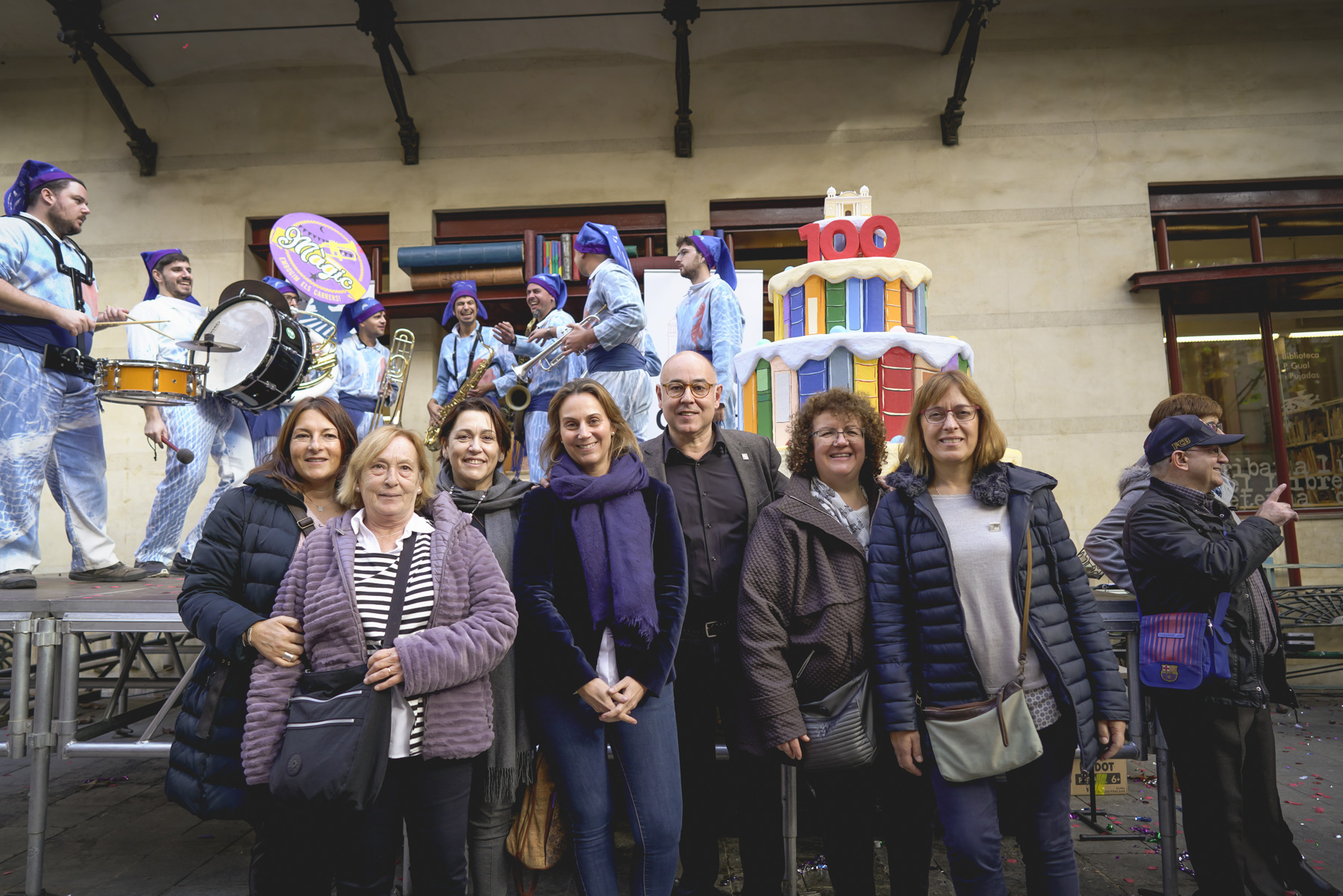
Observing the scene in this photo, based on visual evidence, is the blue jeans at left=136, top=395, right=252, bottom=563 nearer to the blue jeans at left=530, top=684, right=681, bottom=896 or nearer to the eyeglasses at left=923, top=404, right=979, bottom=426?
the blue jeans at left=530, top=684, right=681, bottom=896

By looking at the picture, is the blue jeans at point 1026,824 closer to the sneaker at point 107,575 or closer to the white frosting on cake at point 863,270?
the white frosting on cake at point 863,270

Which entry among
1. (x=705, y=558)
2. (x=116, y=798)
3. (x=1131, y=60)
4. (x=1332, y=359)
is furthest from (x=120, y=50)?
(x=1332, y=359)

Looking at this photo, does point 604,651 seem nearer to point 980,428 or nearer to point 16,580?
point 980,428

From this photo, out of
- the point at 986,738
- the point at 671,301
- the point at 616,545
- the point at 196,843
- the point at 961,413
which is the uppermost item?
the point at 671,301

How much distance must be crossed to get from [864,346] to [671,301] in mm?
3718

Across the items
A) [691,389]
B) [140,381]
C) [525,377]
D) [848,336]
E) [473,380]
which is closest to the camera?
[691,389]

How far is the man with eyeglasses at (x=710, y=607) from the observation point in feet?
8.11

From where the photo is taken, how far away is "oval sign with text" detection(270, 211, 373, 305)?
637cm

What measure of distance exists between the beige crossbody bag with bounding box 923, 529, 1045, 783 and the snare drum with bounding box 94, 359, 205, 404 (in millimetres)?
3995

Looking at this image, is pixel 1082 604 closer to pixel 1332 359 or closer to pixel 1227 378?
pixel 1227 378

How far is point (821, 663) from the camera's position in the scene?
2320 mm

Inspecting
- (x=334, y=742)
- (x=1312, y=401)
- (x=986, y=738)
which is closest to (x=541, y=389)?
(x=334, y=742)

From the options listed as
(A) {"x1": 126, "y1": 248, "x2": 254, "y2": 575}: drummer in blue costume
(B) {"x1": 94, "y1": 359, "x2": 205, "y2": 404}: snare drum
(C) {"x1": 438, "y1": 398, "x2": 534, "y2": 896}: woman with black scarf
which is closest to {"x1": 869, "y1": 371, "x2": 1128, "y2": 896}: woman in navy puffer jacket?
(C) {"x1": 438, "y1": 398, "x2": 534, "y2": 896}: woman with black scarf

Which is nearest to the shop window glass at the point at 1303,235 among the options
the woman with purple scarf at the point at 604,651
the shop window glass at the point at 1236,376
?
the shop window glass at the point at 1236,376
